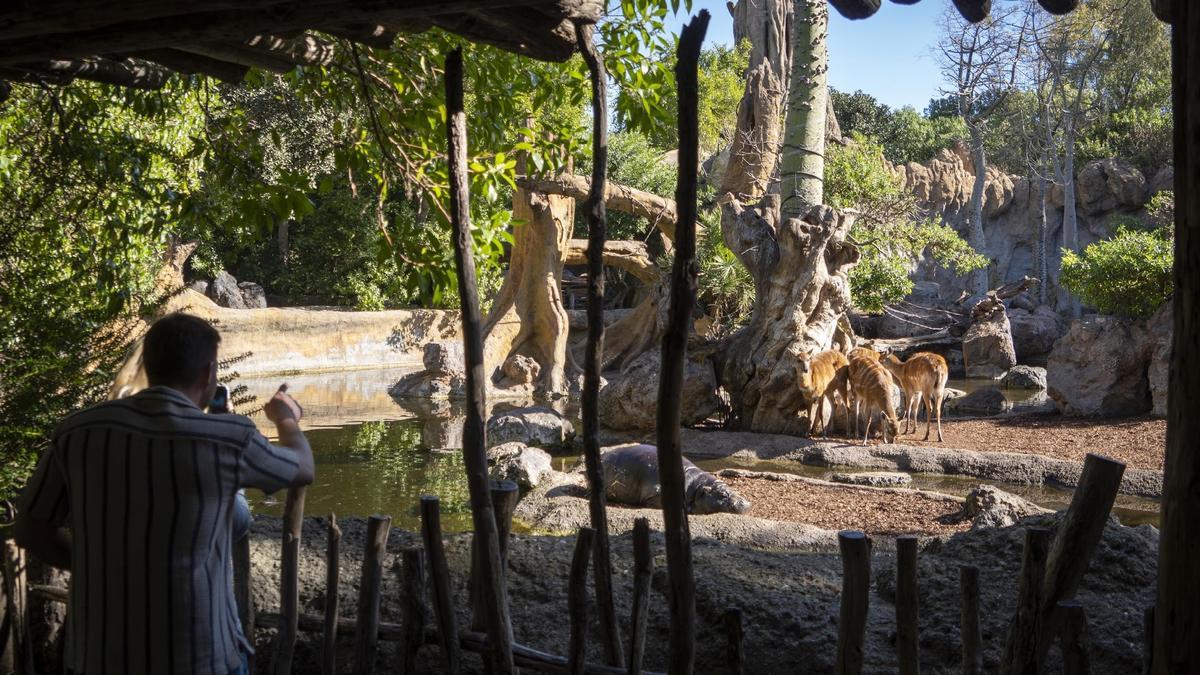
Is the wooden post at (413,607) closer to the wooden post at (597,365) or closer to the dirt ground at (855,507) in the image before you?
the wooden post at (597,365)

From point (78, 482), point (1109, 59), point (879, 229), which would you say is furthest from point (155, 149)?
point (1109, 59)

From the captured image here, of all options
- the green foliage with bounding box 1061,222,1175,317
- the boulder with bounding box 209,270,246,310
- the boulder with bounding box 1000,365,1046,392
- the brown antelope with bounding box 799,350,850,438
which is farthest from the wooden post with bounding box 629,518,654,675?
the boulder with bounding box 209,270,246,310

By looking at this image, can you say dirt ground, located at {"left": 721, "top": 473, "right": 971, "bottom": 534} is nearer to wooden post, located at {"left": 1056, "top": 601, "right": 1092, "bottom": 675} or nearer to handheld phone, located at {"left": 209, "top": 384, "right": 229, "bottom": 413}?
wooden post, located at {"left": 1056, "top": 601, "right": 1092, "bottom": 675}

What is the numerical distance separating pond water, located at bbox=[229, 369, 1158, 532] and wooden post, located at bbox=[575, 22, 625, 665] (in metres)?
5.25

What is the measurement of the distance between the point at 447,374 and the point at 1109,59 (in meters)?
26.8

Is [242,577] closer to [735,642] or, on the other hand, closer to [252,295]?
[735,642]

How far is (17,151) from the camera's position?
694cm

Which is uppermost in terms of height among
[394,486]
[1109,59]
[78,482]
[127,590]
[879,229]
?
[1109,59]

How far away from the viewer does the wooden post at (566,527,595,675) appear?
3.42 meters

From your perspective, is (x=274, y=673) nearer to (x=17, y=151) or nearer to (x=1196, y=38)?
(x=1196, y=38)

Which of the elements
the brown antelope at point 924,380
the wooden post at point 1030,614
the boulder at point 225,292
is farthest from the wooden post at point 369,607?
the boulder at point 225,292

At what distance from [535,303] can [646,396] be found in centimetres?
688

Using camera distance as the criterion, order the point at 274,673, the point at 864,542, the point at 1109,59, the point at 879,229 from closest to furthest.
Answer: the point at 864,542, the point at 274,673, the point at 879,229, the point at 1109,59

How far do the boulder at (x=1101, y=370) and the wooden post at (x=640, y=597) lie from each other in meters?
12.9
